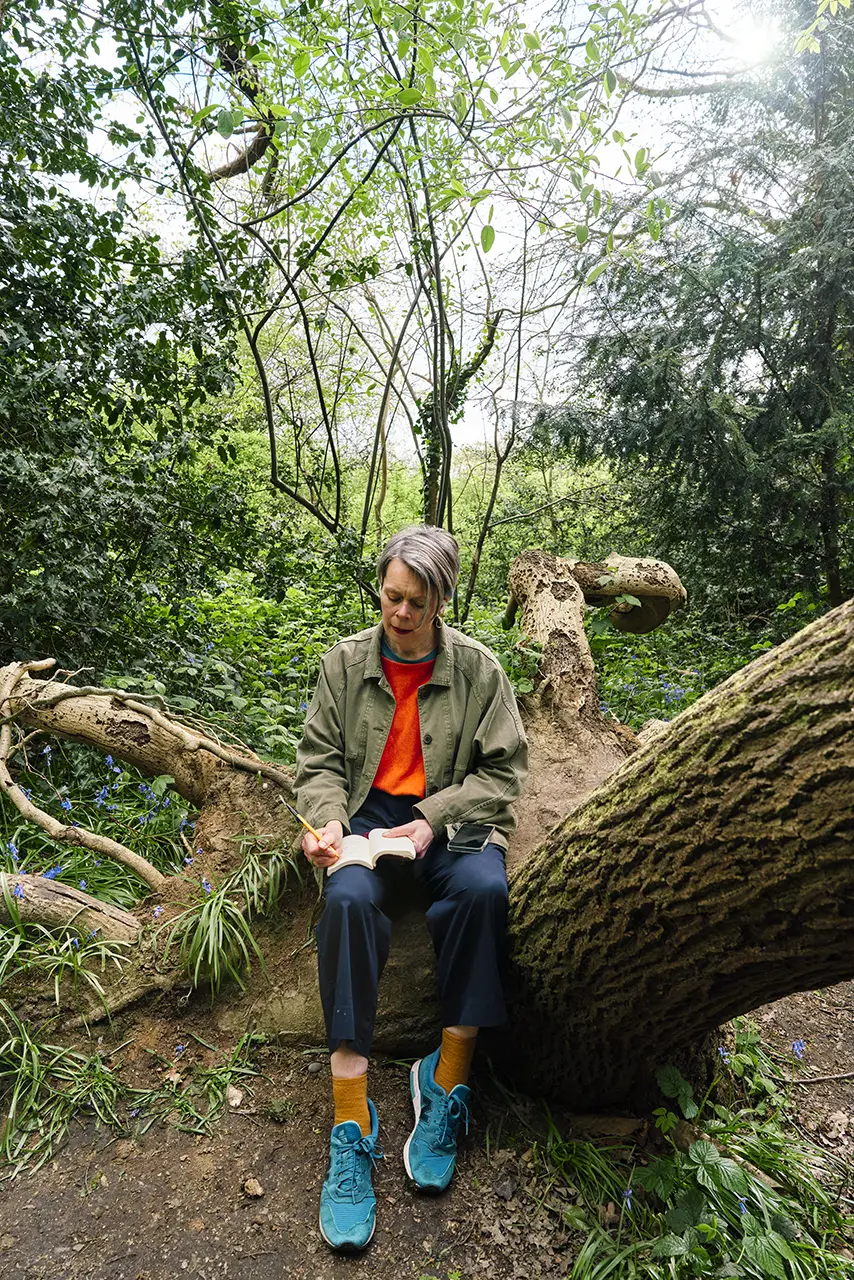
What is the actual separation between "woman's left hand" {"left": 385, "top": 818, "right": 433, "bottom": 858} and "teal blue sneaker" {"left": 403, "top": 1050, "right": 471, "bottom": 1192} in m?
0.60

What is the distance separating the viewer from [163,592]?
3.89 meters

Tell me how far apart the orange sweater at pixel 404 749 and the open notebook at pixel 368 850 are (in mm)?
193

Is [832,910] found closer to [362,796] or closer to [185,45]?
[362,796]

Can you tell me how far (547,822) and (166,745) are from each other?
1.52m

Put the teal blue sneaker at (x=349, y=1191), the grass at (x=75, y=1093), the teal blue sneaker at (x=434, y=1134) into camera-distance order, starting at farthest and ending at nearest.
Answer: the grass at (x=75, y=1093), the teal blue sneaker at (x=434, y=1134), the teal blue sneaker at (x=349, y=1191)

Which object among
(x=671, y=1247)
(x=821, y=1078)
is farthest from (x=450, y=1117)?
(x=821, y=1078)

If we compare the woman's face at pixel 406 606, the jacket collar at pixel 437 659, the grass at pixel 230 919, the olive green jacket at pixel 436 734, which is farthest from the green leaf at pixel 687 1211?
→ the woman's face at pixel 406 606

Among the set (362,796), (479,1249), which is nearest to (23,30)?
(362,796)

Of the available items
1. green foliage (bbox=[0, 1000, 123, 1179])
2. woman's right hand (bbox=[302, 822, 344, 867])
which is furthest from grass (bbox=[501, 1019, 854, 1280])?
green foliage (bbox=[0, 1000, 123, 1179])

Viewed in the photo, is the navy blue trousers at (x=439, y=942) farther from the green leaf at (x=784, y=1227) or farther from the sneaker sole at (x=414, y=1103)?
the green leaf at (x=784, y=1227)

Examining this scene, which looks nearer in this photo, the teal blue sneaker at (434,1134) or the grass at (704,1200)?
the grass at (704,1200)

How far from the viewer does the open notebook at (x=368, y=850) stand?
6.15 ft

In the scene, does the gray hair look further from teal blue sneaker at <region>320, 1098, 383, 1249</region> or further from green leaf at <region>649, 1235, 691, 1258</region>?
green leaf at <region>649, 1235, 691, 1258</region>

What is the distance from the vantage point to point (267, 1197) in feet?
5.57
